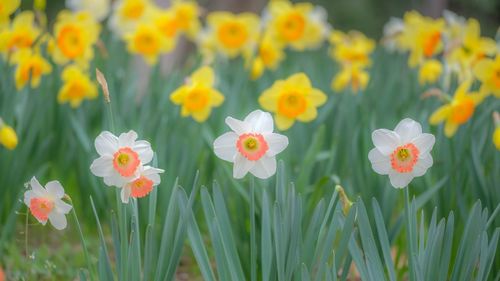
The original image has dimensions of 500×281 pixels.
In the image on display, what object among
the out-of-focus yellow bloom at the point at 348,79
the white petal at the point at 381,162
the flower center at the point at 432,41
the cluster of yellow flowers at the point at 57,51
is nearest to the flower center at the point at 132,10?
the cluster of yellow flowers at the point at 57,51

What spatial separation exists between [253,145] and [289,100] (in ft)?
2.26

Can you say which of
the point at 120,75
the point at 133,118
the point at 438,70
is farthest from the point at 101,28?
the point at 438,70

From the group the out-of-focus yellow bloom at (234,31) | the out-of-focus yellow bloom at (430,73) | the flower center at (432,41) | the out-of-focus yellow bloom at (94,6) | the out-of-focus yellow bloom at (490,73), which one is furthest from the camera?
the out-of-focus yellow bloom at (234,31)

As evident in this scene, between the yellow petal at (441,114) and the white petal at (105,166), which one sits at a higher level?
the yellow petal at (441,114)

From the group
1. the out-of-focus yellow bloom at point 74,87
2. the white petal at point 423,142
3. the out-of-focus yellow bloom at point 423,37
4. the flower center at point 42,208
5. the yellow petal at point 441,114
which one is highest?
the out-of-focus yellow bloom at point 423,37

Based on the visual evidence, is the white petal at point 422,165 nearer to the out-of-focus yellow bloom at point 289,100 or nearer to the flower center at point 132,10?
the out-of-focus yellow bloom at point 289,100

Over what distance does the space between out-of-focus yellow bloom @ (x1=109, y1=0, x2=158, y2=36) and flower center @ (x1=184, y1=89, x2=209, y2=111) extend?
4.15 feet

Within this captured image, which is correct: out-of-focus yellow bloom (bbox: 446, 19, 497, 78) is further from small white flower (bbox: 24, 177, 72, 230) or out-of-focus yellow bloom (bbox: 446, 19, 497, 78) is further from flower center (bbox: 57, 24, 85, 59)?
small white flower (bbox: 24, 177, 72, 230)

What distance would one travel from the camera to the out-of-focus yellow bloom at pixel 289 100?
1995 millimetres

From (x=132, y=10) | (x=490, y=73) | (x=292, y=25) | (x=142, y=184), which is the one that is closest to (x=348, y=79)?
(x=292, y=25)

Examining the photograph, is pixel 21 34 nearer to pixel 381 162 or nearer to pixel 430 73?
pixel 381 162

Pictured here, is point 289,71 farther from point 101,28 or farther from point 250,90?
point 101,28

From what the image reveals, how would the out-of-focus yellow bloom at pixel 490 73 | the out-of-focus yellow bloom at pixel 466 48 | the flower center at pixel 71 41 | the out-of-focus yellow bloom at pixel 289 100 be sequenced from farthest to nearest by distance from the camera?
the out-of-focus yellow bloom at pixel 466 48, the flower center at pixel 71 41, the out-of-focus yellow bloom at pixel 490 73, the out-of-focus yellow bloom at pixel 289 100

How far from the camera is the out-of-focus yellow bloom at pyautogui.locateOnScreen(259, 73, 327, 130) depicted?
1995 millimetres
